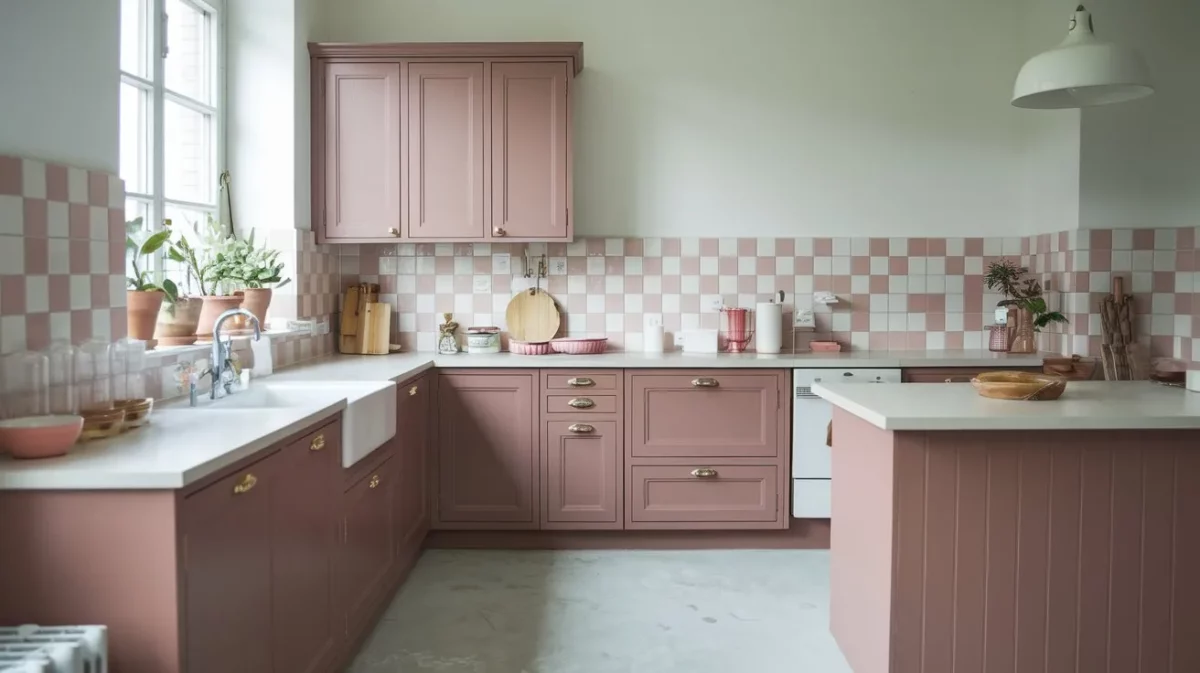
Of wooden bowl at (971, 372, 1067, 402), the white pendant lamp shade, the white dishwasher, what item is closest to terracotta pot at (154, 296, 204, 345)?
the white dishwasher

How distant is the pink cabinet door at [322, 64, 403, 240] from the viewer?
14.0 feet

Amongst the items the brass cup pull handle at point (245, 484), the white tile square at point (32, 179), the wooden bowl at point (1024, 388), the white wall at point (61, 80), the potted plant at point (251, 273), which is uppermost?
the white wall at point (61, 80)

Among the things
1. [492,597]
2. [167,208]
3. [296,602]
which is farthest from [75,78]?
[492,597]

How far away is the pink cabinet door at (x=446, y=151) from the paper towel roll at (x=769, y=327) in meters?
1.47

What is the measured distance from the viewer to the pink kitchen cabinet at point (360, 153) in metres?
4.26

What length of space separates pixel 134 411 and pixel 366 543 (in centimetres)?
103

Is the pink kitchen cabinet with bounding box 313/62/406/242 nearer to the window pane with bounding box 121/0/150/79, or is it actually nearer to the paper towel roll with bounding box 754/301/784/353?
the window pane with bounding box 121/0/150/79

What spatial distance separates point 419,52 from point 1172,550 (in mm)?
3609

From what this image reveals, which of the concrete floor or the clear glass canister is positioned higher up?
the clear glass canister

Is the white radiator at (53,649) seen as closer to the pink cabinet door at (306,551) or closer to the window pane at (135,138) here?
the pink cabinet door at (306,551)

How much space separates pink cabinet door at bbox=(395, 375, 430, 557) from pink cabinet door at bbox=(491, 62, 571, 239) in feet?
3.09

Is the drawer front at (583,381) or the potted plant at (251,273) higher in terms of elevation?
the potted plant at (251,273)

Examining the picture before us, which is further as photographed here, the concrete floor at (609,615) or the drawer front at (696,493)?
the drawer front at (696,493)

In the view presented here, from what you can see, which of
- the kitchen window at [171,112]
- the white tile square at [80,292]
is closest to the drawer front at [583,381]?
the kitchen window at [171,112]
